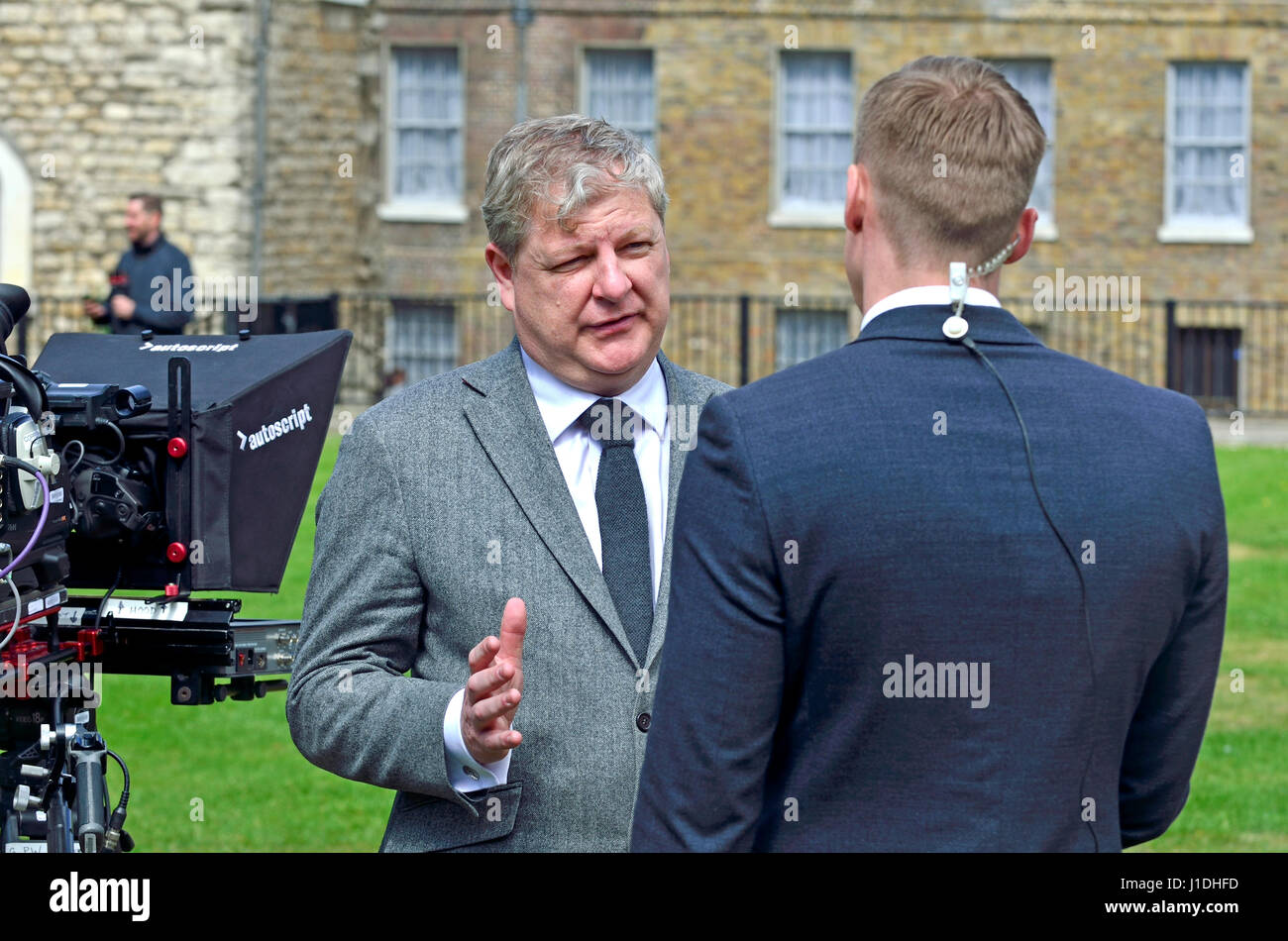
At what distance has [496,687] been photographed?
104 inches

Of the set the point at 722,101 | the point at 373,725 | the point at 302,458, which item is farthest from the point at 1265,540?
the point at 722,101

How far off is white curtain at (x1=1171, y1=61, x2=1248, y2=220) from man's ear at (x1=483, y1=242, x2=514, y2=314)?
69.9 feet

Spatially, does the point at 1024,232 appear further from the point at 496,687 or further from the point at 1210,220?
the point at 1210,220

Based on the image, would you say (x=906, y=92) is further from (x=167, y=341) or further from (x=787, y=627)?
(x=167, y=341)

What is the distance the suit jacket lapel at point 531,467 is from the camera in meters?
3.02

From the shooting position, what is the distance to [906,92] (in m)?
2.40

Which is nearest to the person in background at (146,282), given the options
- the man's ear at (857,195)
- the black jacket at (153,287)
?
the black jacket at (153,287)

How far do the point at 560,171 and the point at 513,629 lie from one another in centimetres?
91

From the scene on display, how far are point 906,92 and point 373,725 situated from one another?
1.37 m

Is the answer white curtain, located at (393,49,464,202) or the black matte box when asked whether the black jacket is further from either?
the black matte box

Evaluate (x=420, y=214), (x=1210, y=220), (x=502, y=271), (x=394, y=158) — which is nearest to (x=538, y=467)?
(x=502, y=271)

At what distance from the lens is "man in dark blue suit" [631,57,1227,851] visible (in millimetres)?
2273

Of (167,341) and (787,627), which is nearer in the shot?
(787,627)

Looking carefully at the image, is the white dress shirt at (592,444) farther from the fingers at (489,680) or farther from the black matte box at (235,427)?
the black matte box at (235,427)
